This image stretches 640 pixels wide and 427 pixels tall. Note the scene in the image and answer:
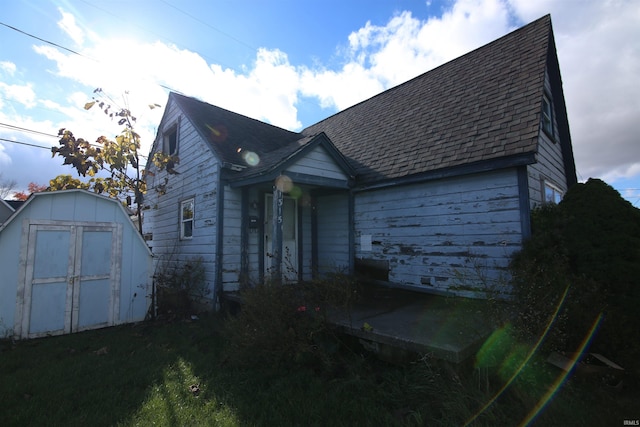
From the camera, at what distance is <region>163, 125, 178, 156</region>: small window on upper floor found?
10539mm

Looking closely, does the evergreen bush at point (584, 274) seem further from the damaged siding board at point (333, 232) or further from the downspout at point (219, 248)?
the downspout at point (219, 248)

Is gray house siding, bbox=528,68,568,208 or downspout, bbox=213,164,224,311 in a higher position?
gray house siding, bbox=528,68,568,208

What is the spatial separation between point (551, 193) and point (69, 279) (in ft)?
34.8

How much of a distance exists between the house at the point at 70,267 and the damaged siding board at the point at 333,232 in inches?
176

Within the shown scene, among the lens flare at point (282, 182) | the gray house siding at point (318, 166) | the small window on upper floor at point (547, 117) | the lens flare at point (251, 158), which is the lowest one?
the lens flare at point (282, 182)

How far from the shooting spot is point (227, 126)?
9.60m

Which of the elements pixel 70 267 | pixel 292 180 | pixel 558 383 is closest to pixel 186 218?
pixel 70 267

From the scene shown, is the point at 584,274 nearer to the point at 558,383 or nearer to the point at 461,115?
the point at 558,383

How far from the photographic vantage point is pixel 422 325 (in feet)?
14.6

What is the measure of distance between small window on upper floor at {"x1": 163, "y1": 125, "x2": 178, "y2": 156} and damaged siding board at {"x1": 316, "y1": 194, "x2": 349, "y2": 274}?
221 inches

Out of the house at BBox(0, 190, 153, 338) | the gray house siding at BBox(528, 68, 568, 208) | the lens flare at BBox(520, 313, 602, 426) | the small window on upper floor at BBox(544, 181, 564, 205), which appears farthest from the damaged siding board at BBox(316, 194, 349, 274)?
the lens flare at BBox(520, 313, 602, 426)

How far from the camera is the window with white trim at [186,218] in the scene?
8753 millimetres

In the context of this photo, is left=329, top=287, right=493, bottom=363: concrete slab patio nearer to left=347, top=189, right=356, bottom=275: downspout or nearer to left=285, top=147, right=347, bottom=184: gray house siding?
left=347, top=189, right=356, bottom=275: downspout

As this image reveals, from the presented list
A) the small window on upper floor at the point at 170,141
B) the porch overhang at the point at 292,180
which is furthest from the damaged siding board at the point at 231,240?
the small window on upper floor at the point at 170,141
